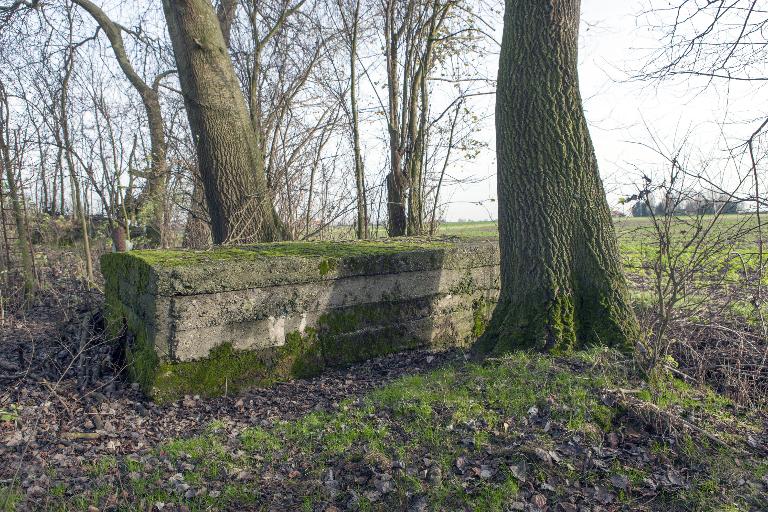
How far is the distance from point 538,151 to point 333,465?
3.18m

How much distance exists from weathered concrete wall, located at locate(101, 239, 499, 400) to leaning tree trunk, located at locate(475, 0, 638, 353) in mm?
1274

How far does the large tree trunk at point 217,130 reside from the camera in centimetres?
753

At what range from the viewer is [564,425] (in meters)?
4.03

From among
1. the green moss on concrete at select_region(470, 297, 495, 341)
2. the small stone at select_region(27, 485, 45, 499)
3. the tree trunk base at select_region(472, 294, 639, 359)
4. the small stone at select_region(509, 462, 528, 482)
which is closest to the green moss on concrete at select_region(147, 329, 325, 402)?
the small stone at select_region(27, 485, 45, 499)

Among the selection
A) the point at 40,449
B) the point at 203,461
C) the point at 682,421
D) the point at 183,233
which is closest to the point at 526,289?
the point at 682,421

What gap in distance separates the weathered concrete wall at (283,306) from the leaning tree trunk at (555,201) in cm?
127

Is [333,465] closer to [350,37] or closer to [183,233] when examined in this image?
[350,37]

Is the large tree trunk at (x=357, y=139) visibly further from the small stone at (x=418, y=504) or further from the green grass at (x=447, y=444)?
the small stone at (x=418, y=504)

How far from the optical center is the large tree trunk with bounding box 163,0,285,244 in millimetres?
7531

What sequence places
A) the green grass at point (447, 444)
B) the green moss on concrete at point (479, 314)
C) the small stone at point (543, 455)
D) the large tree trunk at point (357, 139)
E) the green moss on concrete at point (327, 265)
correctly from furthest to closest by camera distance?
the large tree trunk at point (357, 139), the green moss on concrete at point (479, 314), the green moss on concrete at point (327, 265), the small stone at point (543, 455), the green grass at point (447, 444)

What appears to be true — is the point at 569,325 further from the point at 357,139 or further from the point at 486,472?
the point at 357,139

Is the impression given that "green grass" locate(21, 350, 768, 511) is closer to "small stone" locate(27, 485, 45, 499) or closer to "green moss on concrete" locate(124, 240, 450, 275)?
"small stone" locate(27, 485, 45, 499)

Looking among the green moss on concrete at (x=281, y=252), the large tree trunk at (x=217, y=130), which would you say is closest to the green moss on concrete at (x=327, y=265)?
the green moss on concrete at (x=281, y=252)

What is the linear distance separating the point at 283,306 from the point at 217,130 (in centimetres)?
316
